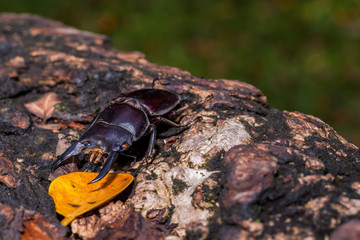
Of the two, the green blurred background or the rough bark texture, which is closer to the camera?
the rough bark texture

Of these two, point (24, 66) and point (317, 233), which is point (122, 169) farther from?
point (24, 66)

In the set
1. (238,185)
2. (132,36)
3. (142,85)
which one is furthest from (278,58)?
(238,185)

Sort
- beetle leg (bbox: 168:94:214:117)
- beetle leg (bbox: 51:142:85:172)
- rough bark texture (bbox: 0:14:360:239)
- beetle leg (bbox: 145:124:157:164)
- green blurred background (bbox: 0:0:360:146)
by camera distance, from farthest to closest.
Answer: green blurred background (bbox: 0:0:360:146) < beetle leg (bbox: 168:94:214:117) < beetle leg (bbox: 145:124:157:164) < beetle leg (bbox: 51:142:85:172) < rough bark texture (bbox: 0:14:360:239)

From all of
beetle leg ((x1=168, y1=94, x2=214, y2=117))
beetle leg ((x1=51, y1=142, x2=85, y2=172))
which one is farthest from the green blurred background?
beetle leg ((x1=51, y1=142, x2=85, y2=172))

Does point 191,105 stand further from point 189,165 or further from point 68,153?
point 68,153

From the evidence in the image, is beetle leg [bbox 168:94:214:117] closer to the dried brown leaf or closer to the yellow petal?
the yellow petal

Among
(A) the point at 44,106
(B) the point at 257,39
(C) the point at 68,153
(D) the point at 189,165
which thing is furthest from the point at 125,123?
(B) the point at 257,39
